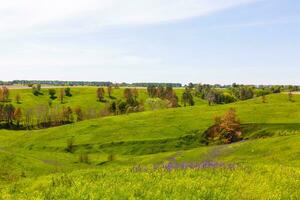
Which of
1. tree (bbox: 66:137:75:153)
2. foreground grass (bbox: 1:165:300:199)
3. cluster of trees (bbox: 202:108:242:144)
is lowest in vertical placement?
tree (bbox: 66:137:75:153)

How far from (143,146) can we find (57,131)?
153ft

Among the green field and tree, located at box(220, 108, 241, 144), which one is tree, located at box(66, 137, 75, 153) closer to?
the green field

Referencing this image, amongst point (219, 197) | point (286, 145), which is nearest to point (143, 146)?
point (286, 145)

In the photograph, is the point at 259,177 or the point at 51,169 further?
the point at 51,169

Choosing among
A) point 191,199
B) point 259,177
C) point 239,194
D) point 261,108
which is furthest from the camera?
point 261,108

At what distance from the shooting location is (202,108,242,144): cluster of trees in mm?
126938

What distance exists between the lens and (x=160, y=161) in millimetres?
88562

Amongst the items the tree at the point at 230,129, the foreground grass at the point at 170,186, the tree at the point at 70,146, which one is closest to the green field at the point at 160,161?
the foreground grass at the point at 170,186

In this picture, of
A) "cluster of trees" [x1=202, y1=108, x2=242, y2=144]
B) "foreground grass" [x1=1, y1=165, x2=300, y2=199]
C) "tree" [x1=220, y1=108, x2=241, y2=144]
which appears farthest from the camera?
"cluster of trees" [x1=202, y1=108, x2=242, y2=144]

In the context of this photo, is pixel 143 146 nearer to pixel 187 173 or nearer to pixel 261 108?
pixel 261 108

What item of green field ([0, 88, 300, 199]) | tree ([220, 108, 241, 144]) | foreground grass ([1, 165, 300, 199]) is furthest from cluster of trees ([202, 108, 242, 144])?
foreground grass ([1, 165, 300, 199])

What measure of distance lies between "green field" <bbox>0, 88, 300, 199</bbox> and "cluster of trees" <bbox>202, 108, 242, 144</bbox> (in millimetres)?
3674

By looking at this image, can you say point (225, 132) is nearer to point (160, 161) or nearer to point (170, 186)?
point (160, 161)

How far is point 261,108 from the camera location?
17025 centimetres
